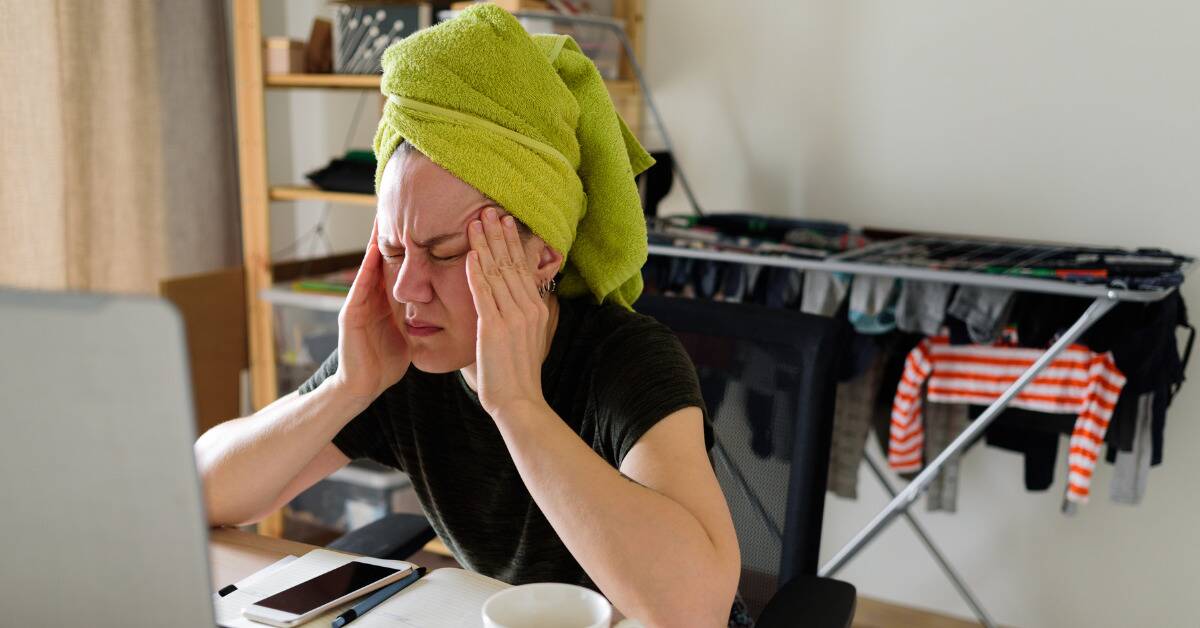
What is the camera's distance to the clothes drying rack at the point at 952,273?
1.84 meters

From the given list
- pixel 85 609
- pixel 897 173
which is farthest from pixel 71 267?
pixel 85 609

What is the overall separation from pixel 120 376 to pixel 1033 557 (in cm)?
248

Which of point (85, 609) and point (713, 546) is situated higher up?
point (85, 609)

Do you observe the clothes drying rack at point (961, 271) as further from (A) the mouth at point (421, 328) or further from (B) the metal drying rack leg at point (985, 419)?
(A) the mouth at point (421, 328)

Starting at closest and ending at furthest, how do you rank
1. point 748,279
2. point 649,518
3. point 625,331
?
point 649,518
point 625,331
point 748,279

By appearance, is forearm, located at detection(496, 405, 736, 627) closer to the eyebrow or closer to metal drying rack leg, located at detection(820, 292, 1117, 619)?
the eyebrow

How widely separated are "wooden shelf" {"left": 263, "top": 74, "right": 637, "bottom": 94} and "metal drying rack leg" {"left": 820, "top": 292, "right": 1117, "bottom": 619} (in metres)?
1.15

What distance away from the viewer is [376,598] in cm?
102

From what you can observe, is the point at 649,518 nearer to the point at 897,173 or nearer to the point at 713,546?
the point at 713,546

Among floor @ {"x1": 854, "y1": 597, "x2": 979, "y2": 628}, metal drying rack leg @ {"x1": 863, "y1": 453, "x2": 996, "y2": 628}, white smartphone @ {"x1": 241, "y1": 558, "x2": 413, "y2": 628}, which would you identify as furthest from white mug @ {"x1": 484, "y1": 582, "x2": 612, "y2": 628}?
floor @ {"x1": 854, "y1": 597, "x2": 979, "y2": 628}

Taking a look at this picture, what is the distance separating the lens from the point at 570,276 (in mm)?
1307

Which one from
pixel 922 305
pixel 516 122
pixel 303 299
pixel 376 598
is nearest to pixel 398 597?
pixel 376 598

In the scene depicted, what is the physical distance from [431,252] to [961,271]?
3.74 ft

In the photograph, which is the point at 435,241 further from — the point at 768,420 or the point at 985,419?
the point at 985,419
